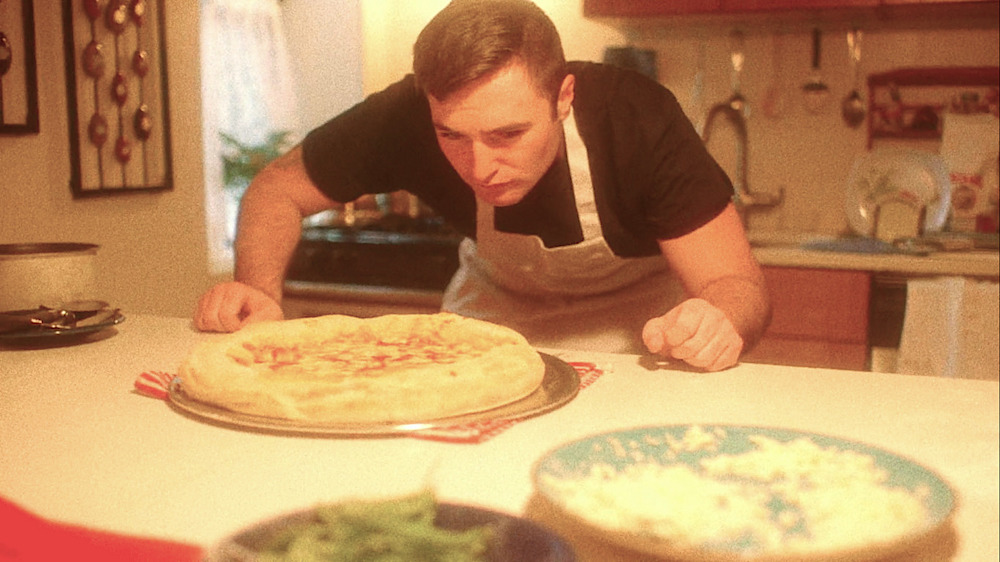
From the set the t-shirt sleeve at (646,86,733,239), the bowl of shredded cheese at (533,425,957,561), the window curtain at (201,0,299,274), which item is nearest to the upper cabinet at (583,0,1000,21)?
the window curtain at (201,0,299,274)

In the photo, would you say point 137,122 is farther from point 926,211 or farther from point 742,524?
point 742,524

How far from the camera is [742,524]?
0.44 metres

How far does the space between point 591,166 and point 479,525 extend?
0.85 m

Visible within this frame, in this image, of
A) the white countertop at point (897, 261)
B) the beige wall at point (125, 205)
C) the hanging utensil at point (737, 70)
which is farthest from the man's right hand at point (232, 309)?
the hanging utensil at point (737, 70)

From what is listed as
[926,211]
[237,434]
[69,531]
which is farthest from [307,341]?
[926,211]

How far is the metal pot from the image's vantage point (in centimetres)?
96

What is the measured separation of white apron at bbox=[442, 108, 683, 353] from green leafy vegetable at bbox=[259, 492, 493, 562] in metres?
0.87

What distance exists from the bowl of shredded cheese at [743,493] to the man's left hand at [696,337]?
236 mm

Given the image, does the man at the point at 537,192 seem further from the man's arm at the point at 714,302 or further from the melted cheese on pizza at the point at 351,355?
the melted cheese on pizza at the point at 351,355

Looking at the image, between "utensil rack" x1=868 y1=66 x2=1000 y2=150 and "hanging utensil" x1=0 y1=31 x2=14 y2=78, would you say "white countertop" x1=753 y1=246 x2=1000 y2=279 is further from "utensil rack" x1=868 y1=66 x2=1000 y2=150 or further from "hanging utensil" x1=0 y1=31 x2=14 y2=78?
"hanging utensil" x1=0 y1=31 x2=14 y2=78

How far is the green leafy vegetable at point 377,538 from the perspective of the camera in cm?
37

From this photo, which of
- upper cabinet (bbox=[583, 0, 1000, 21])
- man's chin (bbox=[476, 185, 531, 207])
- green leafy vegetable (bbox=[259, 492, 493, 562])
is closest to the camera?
green leafy vegetable (bbox=[259, 492, 493, 562])

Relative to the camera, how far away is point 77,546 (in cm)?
46

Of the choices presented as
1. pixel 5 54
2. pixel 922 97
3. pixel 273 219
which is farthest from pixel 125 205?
pixel 922 97
